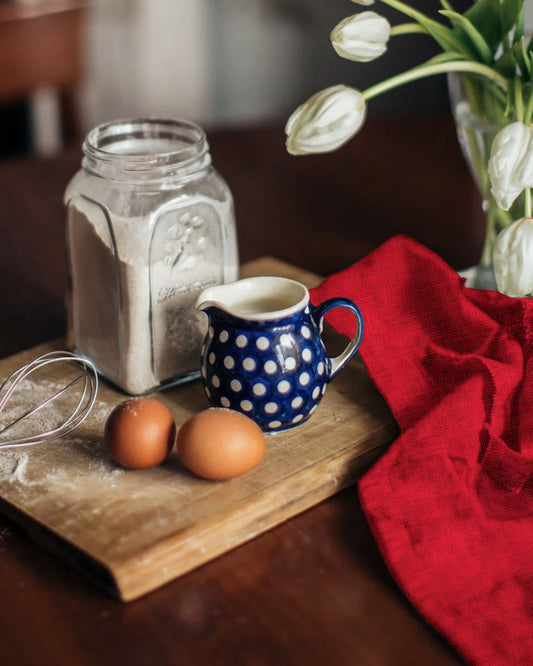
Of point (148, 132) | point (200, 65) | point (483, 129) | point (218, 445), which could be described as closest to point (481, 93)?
point (483, 129)

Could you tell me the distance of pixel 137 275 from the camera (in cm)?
69

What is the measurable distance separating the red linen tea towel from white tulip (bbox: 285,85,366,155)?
0.39ft

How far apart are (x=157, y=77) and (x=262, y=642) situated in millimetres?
2289

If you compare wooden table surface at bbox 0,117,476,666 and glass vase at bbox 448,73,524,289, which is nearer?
wooden table surface at bbox 0,117,476,666

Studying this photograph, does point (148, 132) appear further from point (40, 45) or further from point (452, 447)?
point (40, 45)

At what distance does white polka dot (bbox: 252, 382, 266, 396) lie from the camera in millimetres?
643

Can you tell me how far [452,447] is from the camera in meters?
0.62

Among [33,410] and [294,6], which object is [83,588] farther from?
[294,6]

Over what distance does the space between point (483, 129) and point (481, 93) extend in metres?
0.03

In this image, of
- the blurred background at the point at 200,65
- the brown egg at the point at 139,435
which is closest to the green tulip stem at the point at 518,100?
the brown egg at the point at 139,435

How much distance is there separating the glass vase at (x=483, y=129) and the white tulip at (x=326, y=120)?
0.52 feet

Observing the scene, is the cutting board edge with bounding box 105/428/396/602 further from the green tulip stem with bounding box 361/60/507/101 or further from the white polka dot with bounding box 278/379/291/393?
the green tulip stem with bounding box 361/60/507/101

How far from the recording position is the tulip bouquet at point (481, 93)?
2.05 feet

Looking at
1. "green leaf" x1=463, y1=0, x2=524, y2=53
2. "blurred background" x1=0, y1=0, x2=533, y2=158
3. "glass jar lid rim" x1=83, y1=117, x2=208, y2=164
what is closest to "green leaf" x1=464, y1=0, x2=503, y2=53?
"green leaf" x1=463, y1=0, x2=524, y2=53
